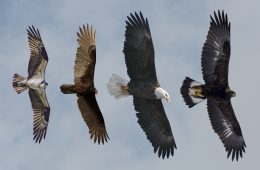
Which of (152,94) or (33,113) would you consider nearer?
(152,94)

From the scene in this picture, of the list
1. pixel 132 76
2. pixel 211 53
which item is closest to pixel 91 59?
pixel 132 76

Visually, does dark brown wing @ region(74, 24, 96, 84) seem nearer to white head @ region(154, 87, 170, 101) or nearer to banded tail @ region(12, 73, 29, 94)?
white head @ region(154, 87, 170, 101)

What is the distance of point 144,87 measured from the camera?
104 feet

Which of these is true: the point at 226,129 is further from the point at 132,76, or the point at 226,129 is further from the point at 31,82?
the point at 31,82

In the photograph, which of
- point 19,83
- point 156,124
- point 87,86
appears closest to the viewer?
point 87,86

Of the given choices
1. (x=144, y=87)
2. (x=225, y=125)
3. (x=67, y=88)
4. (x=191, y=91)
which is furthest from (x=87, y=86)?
(x=225, y=125)

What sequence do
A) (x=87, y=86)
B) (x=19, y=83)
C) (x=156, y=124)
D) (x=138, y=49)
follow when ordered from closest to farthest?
(x=138, y=49)
(x=87, y=86)
(x=156, y=124)
(x=19, y=83)

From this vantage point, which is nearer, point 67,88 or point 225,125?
point 67,88

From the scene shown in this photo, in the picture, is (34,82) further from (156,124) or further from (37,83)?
(156,124)

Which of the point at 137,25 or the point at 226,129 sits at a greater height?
the point at 137,25

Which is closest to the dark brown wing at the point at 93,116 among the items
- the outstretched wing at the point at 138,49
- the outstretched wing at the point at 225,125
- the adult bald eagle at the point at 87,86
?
the adult bald eagle at the point at 87,86

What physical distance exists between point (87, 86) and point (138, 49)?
1.86m

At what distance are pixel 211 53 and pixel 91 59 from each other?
3.42m

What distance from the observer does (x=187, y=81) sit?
32906mm
